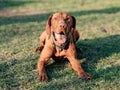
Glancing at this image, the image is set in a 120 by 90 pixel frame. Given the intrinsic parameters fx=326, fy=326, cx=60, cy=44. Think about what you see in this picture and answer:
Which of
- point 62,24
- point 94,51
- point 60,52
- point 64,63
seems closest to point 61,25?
point 62,24

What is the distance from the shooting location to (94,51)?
6715 millimetres

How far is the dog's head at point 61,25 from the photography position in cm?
542

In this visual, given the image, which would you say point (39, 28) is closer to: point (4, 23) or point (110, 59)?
point (4, 23)

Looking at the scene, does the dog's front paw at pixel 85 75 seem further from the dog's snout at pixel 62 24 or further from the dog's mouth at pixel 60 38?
the dog's snout at pixel 62 24

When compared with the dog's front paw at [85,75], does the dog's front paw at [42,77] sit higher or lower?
higher

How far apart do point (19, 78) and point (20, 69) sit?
40 centimetres

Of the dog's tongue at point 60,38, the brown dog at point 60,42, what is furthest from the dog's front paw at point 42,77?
the dog's tongue at point 60,38

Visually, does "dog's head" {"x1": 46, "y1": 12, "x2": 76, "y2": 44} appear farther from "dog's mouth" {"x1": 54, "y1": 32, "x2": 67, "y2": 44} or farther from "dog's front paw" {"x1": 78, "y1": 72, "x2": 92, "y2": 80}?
"dog's front paw" {"x1": 78, "y1": 72, "x2": 92, "y2": 80}

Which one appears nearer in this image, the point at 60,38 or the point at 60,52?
the point at 60,38

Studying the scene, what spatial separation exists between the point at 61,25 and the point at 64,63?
90cm

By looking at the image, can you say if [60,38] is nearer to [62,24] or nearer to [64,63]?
[62,24]

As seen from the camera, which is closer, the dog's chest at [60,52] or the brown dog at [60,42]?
the brown dog at [60,42]

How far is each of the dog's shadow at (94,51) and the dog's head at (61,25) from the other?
1.83 ft

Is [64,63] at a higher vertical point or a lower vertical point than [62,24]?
lower
